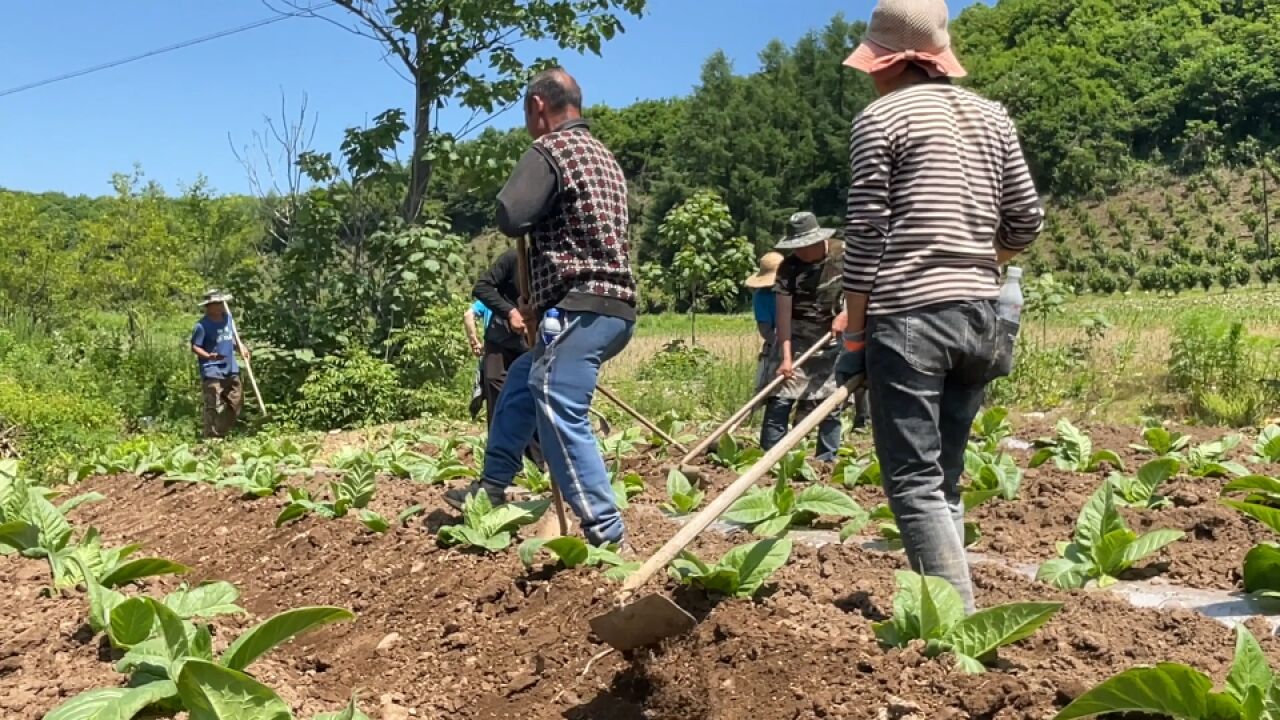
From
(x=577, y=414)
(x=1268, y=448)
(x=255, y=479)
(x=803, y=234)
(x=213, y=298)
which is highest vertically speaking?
(x=213, y=298)

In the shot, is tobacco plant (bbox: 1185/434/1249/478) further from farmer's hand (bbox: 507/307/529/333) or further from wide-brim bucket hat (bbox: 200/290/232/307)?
wide-brim bucket hat (bbox: 200/290/232/307)

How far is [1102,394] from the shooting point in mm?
9500

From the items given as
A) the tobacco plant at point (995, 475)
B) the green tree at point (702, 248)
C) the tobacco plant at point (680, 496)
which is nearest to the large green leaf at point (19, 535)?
the tobacco plant at point (680, 496)

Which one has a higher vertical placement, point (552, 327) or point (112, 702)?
point (552, 327)

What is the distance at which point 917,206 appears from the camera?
101 inches

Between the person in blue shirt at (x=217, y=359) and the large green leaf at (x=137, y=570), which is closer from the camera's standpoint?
the large green leaf at (x=137, y=570)

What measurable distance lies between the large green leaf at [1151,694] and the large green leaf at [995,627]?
0.33m

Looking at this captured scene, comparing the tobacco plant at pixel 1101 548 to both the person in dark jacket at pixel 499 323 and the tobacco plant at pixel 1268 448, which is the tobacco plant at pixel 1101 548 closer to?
the tobacco plant at pixel 1268 448

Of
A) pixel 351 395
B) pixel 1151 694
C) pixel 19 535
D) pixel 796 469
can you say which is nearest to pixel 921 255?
pixel 1151 694

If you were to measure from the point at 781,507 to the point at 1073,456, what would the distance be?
216 cm

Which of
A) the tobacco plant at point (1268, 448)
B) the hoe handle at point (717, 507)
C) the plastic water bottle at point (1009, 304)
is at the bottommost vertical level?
the tobacco plant at point (1268, 448)

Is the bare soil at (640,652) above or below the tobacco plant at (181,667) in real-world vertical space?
below

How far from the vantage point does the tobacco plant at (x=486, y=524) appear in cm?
386

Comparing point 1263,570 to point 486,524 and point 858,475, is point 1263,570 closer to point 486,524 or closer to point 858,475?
point 858,475
